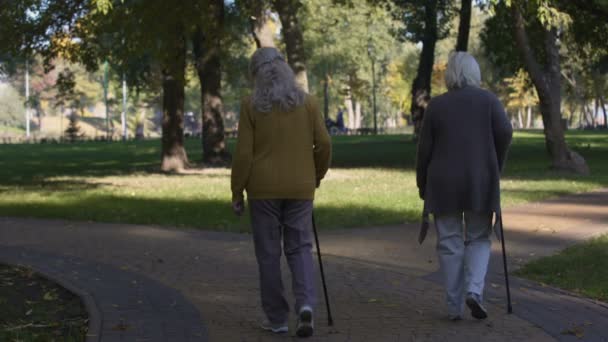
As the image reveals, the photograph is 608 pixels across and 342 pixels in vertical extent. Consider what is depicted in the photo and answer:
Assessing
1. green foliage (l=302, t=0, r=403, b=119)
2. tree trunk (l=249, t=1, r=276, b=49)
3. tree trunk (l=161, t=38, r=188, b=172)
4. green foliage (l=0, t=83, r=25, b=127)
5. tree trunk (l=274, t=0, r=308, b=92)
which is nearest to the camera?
tree trunk (l=249, t=1, r=276, b=49)

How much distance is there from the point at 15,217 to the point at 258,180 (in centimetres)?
971

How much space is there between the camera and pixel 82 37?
2388cm

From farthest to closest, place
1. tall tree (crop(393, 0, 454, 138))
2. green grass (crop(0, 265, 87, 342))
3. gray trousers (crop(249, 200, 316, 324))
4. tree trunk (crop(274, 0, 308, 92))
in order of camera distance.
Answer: tall tree (crop(393, 0, 454, 138))
tree trunk (crop(274, 0, 308, 92))
green grass (crop(0, 265, 87, 342))
gray trousers (crop(249, 200, 316, 324))

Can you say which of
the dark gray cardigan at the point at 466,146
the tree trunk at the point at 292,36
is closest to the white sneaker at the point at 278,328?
the dark gray cardigan at the point at 466,146

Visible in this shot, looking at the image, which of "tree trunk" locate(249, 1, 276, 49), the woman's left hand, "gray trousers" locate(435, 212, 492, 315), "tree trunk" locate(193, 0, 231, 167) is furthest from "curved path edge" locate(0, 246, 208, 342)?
"tree trunk" locate(193, 0, 231, 167)

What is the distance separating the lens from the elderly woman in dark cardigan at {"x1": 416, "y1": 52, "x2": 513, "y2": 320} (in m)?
6.61

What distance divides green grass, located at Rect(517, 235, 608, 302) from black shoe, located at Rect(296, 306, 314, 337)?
2.66 metres

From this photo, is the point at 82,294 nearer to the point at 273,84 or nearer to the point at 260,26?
the point at 273,84

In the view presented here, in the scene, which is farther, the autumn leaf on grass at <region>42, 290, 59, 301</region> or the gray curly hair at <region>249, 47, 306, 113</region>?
the autumn leaf on grass at <region>42, 290, 59, 301</region>

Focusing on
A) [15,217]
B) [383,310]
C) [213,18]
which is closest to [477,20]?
[213,18]

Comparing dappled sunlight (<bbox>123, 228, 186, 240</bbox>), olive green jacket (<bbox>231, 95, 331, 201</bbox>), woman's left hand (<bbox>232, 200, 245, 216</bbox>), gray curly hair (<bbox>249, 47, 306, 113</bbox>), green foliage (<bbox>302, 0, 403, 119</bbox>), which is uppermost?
green foliage (<bbox>302, 0, 403, 119</bbox>)

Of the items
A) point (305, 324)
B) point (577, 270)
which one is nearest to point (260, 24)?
point (577, 270)

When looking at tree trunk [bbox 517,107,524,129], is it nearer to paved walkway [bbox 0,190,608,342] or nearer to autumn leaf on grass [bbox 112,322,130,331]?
paved walkway [bbox 0,190,608,342]

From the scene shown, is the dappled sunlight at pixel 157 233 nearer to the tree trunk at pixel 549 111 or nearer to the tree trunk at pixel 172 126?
the tree trunk at pixel 549 111
